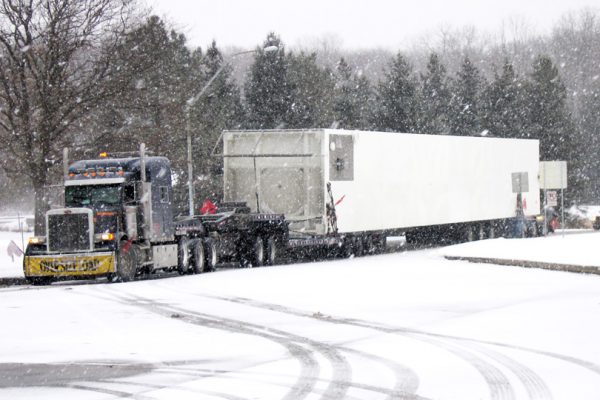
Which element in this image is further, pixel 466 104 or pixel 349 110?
pixel 466 104

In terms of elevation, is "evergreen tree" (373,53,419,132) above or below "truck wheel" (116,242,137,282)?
above

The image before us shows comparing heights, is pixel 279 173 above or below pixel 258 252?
above

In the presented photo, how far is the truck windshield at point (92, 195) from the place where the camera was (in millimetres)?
27391

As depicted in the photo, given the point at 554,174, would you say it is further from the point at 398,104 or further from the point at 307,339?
the point at 307,339

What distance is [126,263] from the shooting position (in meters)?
27.3

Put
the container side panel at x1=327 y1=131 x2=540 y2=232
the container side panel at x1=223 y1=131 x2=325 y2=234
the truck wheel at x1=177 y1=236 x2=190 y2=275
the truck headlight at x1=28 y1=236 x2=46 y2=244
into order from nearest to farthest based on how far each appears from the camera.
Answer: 1. the truck headlight at x1=28 y1=236 x2=46 y2=244
2. the truck wheel at x1=177 y1=236 x2=190 y2=275
3. the container side panel at x1=223 y1=131 x2=325 y2=234
4. the container side panel at x1=327 y1=131 x2=540 y2=232

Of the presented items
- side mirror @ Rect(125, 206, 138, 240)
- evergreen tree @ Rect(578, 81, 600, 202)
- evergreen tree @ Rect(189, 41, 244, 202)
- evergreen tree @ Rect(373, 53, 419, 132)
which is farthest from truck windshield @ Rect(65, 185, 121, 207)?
evergreen tree @ Rect(578, 81, 600, 202)

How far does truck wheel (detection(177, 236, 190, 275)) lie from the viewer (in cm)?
3003

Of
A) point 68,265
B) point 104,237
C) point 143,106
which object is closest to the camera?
point 68,265

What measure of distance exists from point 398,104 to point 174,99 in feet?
109

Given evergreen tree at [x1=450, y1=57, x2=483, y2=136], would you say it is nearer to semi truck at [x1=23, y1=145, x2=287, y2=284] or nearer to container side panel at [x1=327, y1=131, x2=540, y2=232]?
container side panel at [x1=327, y1=131, x2=540, y2=232]

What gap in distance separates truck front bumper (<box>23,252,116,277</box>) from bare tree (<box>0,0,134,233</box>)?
740 centimetres

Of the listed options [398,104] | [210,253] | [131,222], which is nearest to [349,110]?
[398,104]

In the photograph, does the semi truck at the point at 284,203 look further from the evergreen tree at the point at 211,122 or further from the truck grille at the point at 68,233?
the evergreen tree at the point at 211,122
